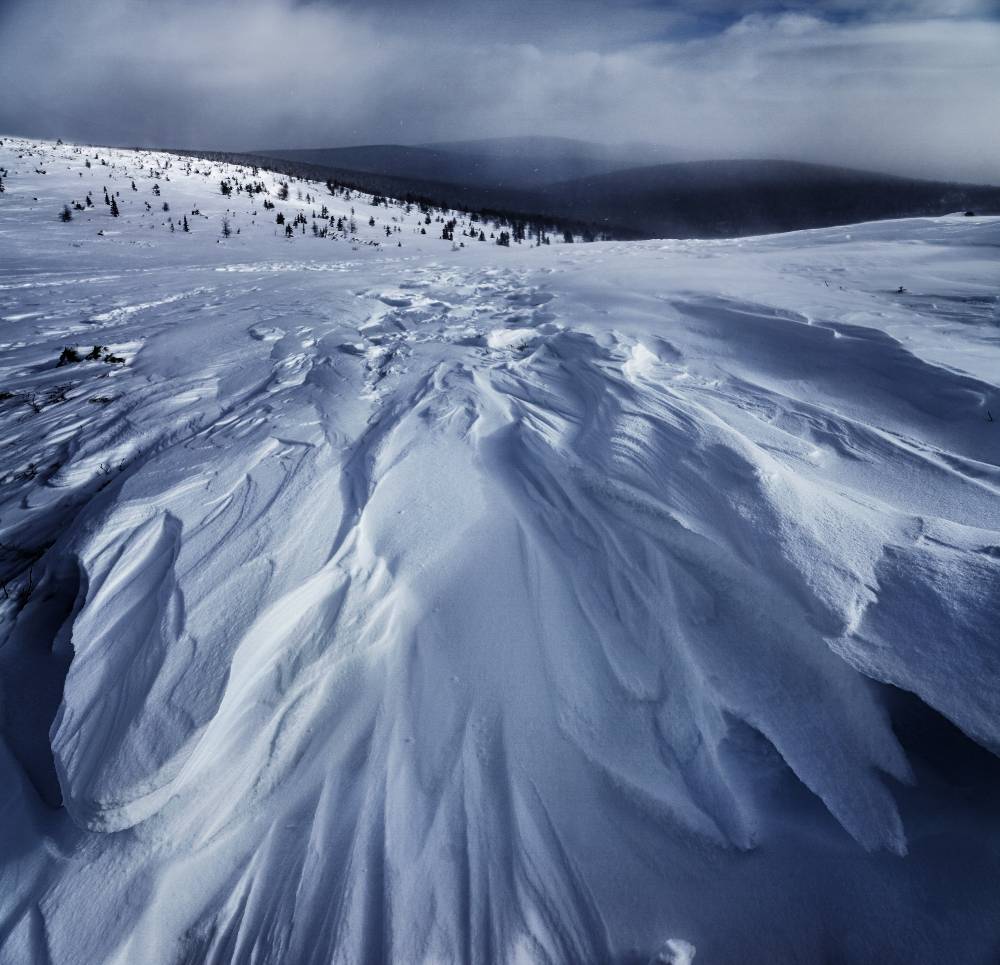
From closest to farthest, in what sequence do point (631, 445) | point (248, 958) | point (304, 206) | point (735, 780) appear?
point (248, 958)
point (735, 780)
point (631, 445)
point (304, 206)

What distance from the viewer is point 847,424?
2.37m

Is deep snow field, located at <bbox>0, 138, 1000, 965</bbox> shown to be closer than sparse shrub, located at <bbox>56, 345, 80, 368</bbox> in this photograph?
Yes

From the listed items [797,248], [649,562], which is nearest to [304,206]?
[797,248]

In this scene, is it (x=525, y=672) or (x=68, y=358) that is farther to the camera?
(x=68, y=358)

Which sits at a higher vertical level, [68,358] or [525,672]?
[68,358]

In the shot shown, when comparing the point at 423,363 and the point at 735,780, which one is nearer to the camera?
the point at 735,780

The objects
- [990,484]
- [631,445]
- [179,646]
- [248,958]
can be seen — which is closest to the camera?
[248,958]

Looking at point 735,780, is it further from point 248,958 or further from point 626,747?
point 248,958

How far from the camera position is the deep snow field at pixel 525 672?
112cm

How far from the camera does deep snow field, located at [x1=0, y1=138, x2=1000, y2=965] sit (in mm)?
1120

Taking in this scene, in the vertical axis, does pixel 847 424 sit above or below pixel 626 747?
above

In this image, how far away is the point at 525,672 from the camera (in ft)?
4.97

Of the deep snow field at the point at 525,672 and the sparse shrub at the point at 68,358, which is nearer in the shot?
the deep snow field at the point at 525,672

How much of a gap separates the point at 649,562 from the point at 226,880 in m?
1.47
